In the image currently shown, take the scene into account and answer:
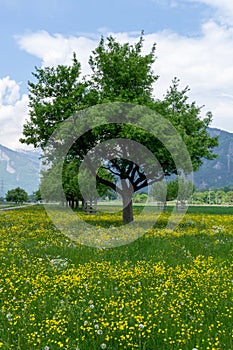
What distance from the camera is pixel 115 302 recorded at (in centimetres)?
742

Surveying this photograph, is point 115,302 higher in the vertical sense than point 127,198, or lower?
lower

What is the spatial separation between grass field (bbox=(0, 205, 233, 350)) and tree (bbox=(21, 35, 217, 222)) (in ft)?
44.1

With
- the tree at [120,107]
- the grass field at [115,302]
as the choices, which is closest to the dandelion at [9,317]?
the grass field at [115,302]

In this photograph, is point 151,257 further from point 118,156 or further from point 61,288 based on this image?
point 118,156

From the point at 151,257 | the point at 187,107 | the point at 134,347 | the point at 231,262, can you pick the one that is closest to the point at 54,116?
the point at 187,107

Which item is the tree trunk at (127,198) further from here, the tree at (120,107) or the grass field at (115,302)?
the grass field at (115,302)

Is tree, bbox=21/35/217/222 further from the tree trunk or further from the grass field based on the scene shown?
the grass field

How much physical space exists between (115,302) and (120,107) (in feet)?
60.5

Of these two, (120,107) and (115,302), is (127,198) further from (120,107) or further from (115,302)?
(115,302)

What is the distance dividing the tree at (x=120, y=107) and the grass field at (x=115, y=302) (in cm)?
1344

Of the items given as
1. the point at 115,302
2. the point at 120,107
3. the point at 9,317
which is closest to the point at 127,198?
the point at 120,107

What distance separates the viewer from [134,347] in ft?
19.2

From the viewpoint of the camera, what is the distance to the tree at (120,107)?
2573cm

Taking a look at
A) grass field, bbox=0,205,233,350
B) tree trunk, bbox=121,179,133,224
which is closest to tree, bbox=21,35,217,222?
tree trunk, bbox=121,179,133,224
